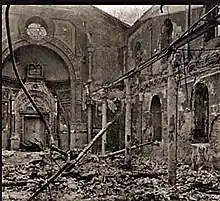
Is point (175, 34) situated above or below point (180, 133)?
above

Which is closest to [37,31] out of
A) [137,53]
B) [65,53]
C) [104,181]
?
[65,53]

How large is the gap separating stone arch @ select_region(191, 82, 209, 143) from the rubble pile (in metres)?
0.51

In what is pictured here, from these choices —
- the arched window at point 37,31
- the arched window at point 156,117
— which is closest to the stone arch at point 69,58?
the arched window at point 37,31

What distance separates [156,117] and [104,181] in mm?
1537

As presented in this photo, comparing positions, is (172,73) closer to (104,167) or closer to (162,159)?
(162,159)

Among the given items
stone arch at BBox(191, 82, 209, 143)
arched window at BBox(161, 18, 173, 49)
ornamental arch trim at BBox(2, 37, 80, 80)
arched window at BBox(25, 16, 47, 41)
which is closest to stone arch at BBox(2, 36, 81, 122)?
ornamental arch trim at BBox(2, 37, 80, 80)

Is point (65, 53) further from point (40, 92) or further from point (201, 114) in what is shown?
point (201, 114)

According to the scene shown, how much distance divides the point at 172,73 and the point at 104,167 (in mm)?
1283

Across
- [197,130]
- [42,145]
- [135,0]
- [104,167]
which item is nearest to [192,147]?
[197,130]

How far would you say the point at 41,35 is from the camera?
5.35 meters

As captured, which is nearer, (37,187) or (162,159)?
(37,187)

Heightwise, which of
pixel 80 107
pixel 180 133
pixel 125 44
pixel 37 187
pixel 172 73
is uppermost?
pixel 125 44

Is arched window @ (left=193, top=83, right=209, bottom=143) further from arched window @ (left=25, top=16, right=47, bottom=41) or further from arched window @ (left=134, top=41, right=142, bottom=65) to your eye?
arched window @ (left=25, top=16, right=47, bottom=41)

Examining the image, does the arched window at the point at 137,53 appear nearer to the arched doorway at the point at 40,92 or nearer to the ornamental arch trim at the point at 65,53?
the arched doorway at the point at 40,92
